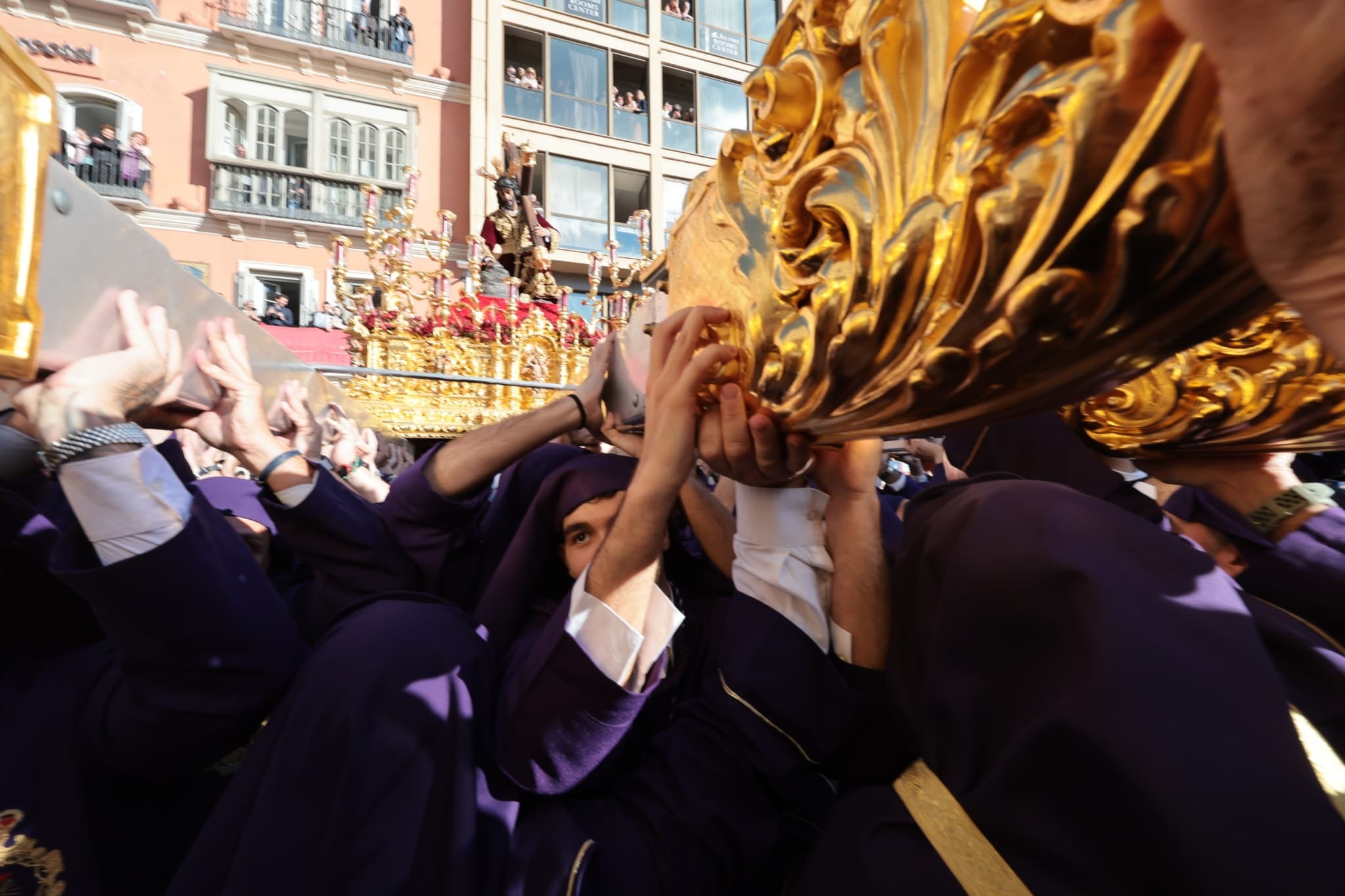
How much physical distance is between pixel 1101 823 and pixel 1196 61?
1.69 feet

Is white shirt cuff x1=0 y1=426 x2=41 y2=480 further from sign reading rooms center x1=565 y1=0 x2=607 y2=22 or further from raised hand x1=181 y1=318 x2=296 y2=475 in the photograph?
sign reading rooms center x1=565 y1=0 x2=607 y2=22

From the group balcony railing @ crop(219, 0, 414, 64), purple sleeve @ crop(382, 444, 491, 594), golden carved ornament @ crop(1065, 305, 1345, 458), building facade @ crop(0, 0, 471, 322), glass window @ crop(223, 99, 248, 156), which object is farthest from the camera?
balcony railing @ crop(219, 0, 414, 64)

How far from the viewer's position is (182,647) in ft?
2.98

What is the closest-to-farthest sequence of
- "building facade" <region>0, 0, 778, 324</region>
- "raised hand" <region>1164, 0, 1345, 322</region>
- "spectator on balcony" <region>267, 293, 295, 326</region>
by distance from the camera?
"raised hand" <region>1164, 0, 1345, 322</region>, "spectator on balcony" <region>267, 293, 295, 326</region>, "building facade" <region>0, 0, 778, 324</region>

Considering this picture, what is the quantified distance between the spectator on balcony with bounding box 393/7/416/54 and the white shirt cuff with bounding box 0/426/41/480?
44.3 ft

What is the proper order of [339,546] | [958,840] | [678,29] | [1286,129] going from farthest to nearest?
[678,29] → [339,546] → [958,840] → [1286,129]

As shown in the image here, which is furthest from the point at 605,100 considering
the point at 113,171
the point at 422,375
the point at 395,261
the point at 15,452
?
the point at 15,452

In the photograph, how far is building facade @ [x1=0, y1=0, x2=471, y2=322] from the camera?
33.8ft

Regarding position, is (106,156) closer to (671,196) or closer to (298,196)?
(298,196)

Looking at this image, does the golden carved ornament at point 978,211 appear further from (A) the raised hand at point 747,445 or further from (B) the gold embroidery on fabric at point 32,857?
(B) the gold embroidery on fabric at point 32,857

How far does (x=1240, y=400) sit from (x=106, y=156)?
45.6 ft

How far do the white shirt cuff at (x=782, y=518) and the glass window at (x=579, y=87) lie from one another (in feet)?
44.0

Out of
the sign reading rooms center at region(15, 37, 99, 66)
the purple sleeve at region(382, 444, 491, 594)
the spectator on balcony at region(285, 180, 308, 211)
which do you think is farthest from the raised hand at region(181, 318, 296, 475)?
the sign reading rooms center at region(15, 37, 99, 66)

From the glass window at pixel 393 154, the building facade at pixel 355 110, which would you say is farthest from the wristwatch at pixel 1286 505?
the glass window at pixel 393 154
